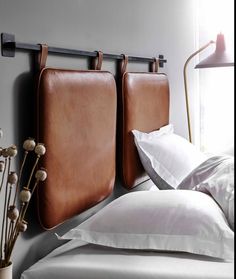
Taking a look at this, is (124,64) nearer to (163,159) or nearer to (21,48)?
(163,159)

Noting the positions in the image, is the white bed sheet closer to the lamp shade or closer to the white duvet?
the white duvet

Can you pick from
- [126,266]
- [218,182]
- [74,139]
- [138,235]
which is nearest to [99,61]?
[74,139]

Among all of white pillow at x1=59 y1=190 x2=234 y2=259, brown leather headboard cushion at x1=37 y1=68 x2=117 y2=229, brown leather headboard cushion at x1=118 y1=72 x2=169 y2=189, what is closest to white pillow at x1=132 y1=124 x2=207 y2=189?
brown leather headboard cushion at x1=118 y1=72 x2=169 y2=189

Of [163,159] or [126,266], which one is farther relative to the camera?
[163,159]

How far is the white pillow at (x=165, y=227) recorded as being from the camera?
164 cm

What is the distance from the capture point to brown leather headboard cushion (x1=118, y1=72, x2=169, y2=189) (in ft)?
8.12

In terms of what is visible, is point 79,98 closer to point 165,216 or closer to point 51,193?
point 51,193

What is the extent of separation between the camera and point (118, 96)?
8.09 ft

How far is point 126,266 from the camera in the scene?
159 cm

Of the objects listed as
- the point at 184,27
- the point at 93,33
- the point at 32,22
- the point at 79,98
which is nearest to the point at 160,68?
the point at 184,27

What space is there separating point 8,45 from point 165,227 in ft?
2.56

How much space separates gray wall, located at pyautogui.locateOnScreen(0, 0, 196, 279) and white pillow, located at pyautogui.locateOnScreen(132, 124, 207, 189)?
197 millimetres

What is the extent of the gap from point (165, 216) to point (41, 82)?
61 centimetres

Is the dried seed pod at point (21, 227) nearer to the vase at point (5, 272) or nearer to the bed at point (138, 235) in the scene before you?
the vase at point (5, 272)
